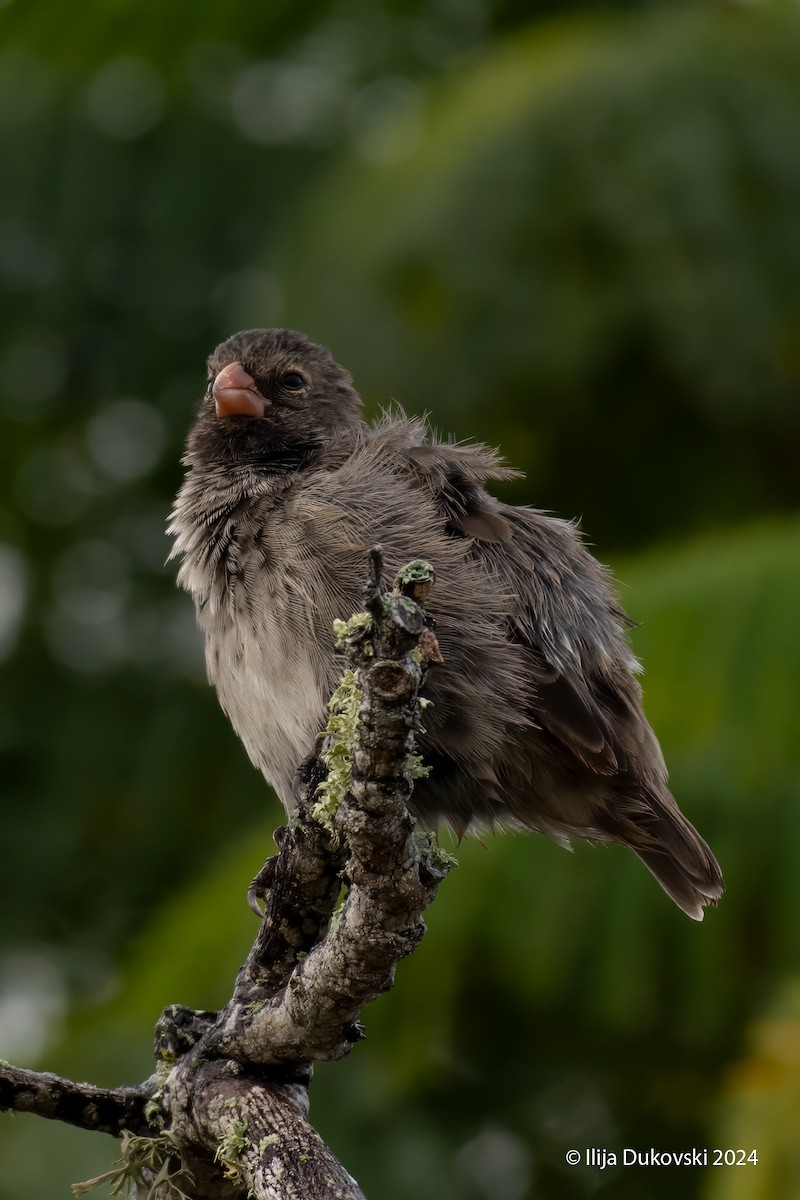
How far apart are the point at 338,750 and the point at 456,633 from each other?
83 centimetres

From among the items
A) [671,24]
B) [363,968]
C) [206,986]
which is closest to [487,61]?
[671,24]

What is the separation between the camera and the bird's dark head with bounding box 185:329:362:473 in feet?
16.8

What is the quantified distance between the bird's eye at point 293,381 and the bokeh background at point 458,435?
1590mm

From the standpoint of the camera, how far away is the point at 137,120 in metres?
10.6

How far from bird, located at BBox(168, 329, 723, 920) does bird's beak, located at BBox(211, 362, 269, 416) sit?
0.19 meters

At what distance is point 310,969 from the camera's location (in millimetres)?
3625

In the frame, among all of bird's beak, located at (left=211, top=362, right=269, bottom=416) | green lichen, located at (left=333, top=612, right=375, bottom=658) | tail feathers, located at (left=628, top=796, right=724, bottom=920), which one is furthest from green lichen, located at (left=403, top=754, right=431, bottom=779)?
bird's beak, located at (left=211, top=362, right=269, bottom=416)

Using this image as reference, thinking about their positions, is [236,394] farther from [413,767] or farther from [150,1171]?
[150,1171]

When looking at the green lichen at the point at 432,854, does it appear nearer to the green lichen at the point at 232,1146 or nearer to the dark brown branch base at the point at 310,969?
the dark brown branch base at the point at 310,969

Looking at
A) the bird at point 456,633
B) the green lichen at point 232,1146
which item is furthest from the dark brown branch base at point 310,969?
the bird at point 456,633

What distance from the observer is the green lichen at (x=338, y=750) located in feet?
11.4

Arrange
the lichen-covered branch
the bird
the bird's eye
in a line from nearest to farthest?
the lichen-covered branch < the bird < the bird's eye

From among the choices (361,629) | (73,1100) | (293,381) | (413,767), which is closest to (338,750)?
(413,767)

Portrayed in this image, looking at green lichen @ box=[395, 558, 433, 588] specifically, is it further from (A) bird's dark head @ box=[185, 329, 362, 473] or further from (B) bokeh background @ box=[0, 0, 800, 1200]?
(B) bokeh background @ box=[0, 0, 800, 1200]
